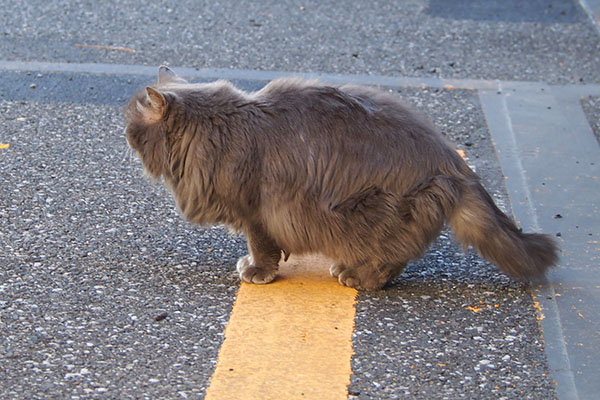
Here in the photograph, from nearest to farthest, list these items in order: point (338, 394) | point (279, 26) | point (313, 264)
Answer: point (338, 394), point (313, 264), point (279, 26)

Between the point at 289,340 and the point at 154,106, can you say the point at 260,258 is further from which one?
the point at 154,106

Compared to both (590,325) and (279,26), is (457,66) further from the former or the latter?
(590,325)

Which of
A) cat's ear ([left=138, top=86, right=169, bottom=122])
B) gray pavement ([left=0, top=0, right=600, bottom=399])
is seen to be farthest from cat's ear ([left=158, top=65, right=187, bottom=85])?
gray pavement ([left=0, top=0, right=600, bottom=399])

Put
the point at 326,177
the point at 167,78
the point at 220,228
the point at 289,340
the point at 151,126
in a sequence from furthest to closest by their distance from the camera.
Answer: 1. the point at 220,228
2. the point at 167,78
3. the point at 151,126
4. the point at 326,177
5. the point at 289,340

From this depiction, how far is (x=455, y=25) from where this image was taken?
7.46m

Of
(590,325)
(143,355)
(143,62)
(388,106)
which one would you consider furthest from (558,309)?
(143,62)

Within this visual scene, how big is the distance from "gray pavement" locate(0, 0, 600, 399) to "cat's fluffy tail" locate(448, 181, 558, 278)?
14 cm

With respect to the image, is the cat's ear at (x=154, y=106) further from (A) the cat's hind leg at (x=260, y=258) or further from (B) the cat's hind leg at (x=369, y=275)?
(B) the cat's hind leg at (x=369, y=275)

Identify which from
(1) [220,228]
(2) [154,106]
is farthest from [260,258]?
(2) [154,106]

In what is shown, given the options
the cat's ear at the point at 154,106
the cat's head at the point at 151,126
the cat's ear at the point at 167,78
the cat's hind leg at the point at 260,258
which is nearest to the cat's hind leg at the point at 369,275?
→ the cat's hind leg at the point at 260,258

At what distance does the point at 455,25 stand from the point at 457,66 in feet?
3.45

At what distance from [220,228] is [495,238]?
1.40 meters

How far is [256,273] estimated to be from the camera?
3.81m

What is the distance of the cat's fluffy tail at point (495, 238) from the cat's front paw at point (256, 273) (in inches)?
31.6
